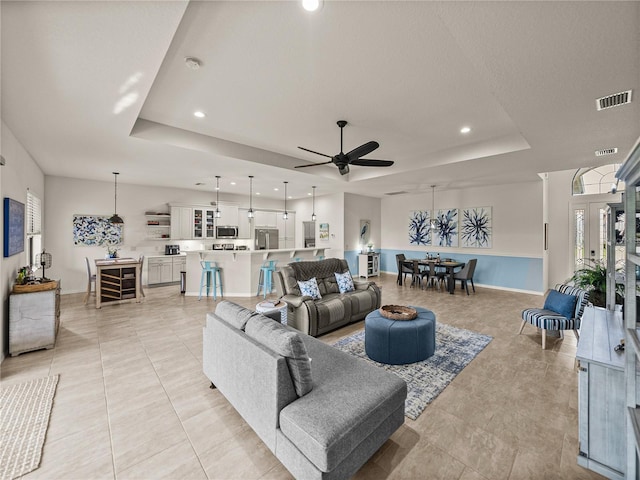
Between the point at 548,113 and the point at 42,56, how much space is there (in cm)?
458

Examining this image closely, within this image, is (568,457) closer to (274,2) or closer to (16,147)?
(274,2)

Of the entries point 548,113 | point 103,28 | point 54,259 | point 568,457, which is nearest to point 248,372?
point 568,457

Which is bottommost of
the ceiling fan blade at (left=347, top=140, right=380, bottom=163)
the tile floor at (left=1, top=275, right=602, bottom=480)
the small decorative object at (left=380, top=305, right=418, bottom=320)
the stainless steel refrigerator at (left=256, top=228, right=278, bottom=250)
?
the tile floor at (left=1, top=275, right=602, bottom=480)

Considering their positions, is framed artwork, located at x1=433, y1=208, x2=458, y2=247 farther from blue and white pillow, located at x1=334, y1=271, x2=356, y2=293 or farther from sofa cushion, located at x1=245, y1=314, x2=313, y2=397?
sofa cushion, located at x1=245, y1=314, x2=313, y2=397

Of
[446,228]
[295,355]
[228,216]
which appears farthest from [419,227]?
[295,355]

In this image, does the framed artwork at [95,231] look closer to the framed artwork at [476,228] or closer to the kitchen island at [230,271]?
the kitchen island at [230,271]

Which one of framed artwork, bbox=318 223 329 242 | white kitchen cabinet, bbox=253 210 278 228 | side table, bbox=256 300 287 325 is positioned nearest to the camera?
side table, bbox=256 300 287 325

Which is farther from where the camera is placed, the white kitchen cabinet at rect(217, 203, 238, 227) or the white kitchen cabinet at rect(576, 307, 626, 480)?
the white kitchen cabinet at rect(217, 203, 238, 227)

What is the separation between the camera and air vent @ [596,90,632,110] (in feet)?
8.30

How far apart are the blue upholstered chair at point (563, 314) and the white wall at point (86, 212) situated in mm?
8303

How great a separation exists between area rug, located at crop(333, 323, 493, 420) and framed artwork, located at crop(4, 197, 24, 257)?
4237mm

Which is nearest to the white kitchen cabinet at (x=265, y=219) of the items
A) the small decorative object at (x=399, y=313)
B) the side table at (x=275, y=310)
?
the side table at (x=275, y=310)

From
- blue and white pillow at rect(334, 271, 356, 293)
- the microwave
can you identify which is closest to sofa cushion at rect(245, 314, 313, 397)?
blue and white pillow at rect(334, 271, 356, 293)

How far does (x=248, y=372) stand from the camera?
2006 mm
